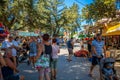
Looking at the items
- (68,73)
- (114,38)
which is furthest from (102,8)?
(68,73)

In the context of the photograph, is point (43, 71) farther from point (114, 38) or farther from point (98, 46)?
point (114, 38)

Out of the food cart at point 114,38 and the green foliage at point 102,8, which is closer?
the food cart at point 114,38

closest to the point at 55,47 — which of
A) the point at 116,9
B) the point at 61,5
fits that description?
the point at 116,9

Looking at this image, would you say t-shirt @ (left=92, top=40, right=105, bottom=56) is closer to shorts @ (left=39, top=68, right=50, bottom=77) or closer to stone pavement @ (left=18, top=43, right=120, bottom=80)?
stone pavement @ (left=18, top=43, right=120, bottom=80)

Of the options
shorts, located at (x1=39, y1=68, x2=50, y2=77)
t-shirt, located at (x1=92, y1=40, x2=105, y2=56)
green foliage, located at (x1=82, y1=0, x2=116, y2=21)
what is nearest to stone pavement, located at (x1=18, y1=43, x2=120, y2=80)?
t-shirt, located at (x1=92, y1=40, x2=105, y2=56)

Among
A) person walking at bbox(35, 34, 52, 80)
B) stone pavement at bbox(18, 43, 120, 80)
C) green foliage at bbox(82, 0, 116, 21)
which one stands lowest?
stone pavement at bbox(18, 43, 120, 80)

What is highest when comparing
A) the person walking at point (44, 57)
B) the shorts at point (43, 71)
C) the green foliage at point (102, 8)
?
the green foliage at point (102, 8)

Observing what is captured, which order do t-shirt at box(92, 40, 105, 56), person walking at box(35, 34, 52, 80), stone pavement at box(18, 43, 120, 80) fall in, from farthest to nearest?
stone pavement at box(18, 43, 120, 80)
t-shirt at box(92, 40, 105, 56)
person walking at box(35, 34, 52, 80)

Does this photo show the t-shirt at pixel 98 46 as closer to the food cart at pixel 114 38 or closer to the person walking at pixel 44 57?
the person walking at pixel 44 57

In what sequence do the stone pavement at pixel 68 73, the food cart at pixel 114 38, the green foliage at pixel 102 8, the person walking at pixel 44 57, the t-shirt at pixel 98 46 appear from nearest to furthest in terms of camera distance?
the person walking at pixel 44 57 < the t-shirt at pixel 98 46 < the stone pavement at pixel 68 73 < the food cart at pixel 114 38 < the green foliage at pixel 102 8

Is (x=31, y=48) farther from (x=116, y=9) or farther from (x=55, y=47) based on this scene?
(x=116, y=9)

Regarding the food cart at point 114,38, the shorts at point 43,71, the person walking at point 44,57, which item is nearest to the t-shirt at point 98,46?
the person walking at point 44,57

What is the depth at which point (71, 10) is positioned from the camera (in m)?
69.2

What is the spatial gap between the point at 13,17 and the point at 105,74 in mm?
31337
